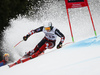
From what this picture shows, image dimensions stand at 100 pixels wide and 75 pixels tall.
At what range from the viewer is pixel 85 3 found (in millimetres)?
5020

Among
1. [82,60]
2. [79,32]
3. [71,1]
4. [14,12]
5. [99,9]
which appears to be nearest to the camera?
[82,60]

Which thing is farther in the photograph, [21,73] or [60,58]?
[60,58]

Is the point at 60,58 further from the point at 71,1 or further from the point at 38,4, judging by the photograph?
the point at 38,4

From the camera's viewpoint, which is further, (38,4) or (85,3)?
(38,4)

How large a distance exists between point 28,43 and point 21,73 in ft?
18.0

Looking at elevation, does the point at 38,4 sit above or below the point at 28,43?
above

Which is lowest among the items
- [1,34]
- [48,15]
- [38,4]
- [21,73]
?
[21,73]

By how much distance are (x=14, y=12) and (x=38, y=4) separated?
478 centimetres

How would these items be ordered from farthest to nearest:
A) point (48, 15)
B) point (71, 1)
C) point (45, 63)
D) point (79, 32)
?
point (48, 15)
point (79, 32)
point (71, 1)
point (45, 63)

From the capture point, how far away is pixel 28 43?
28.7 ft

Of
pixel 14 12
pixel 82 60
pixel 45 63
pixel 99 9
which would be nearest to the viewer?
pixel 82 60

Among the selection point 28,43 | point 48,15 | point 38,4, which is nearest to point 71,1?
point 28,43

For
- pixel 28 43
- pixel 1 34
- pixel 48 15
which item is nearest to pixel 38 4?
pixel 48 15

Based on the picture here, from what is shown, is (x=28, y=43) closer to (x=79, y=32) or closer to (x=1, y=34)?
(x=1, y=34)
